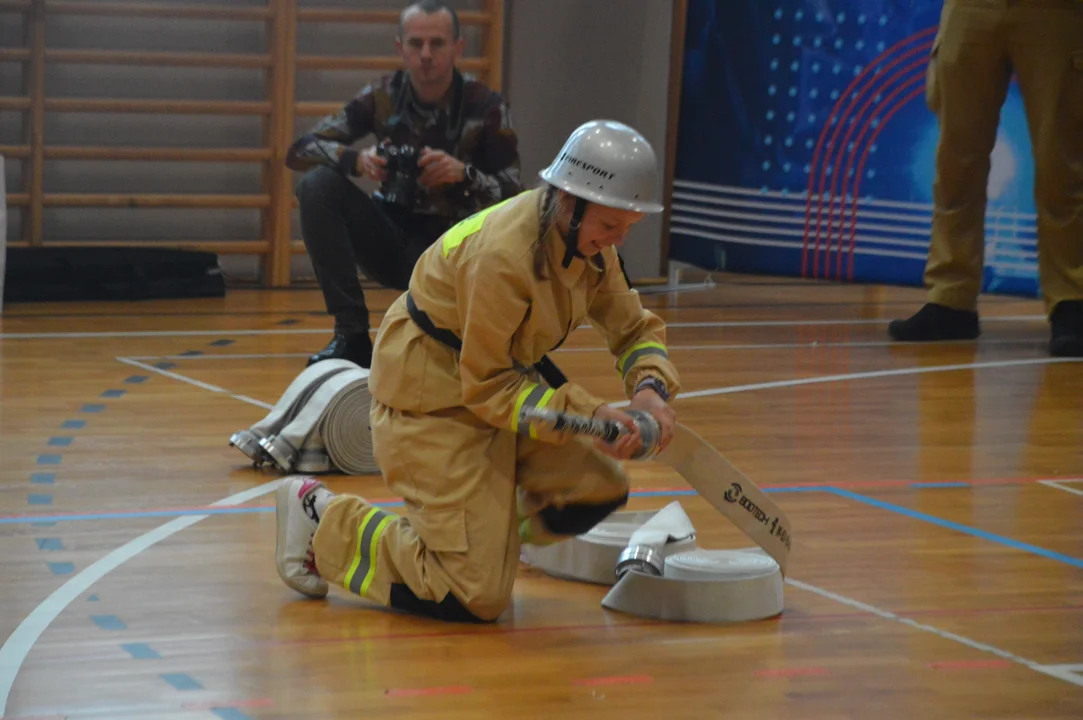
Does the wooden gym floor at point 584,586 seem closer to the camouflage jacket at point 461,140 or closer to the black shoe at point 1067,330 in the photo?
the black shoe at point 1067,330

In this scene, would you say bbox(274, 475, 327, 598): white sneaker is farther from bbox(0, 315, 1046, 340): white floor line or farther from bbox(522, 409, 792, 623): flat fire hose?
bbox(0, 315, 1046, 340): white floor line

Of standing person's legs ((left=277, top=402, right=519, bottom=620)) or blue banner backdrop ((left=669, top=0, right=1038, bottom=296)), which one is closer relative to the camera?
standing person's legs ((left=277, top=402, right=519, bottom=620))

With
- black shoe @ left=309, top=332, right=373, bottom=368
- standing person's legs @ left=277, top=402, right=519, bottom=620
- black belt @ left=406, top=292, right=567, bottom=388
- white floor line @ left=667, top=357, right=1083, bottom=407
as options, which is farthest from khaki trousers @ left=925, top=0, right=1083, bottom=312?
standing person's legs @ left=277, top=402, right=519, bottom=620

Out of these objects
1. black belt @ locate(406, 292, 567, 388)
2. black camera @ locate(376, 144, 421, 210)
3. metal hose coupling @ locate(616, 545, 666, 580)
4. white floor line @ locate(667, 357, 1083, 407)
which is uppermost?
black camera @ locate(376, 144, 421, 210)

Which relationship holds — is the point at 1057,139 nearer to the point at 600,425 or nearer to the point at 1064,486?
the point at 1064,486

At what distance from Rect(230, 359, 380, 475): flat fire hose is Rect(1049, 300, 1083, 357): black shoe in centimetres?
285

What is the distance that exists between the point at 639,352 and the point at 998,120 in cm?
320

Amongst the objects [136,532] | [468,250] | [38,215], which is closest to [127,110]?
[38,215]

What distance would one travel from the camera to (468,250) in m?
2.41

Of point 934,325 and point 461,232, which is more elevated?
point 461,232

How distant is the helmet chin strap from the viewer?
237 cm

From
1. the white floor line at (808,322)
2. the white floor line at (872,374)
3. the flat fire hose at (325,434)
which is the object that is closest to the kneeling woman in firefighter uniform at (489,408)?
the flat fire hose at (325,434)

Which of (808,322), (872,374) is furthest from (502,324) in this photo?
(808,322)

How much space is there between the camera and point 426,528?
2426 millimetres
